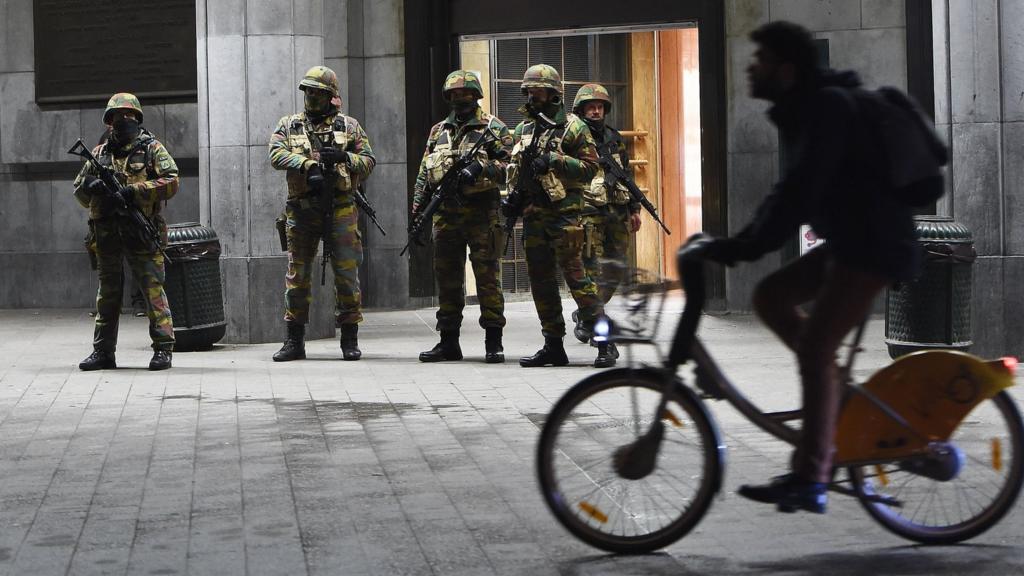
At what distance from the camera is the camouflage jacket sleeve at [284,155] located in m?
11.9

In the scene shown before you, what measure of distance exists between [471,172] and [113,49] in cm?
765

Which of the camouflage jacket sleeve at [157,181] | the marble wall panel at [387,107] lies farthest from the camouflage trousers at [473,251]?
the marble wall panel at [387,107]

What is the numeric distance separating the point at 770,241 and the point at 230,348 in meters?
9.03

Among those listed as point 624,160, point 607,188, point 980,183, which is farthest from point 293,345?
point 980,183

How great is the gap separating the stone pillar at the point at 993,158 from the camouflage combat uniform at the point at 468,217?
333cm

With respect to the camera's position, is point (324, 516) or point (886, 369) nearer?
point (886, 369)

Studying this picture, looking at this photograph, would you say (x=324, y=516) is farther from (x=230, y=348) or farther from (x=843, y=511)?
(x=230, y=348)

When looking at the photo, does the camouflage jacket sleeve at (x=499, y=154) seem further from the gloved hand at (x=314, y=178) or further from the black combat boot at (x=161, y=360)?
the black combat boot at (x=161, y=360)

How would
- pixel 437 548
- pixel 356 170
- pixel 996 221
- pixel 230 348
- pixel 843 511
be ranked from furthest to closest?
pixel 230 348 < pixel 356 170 < pixel 996 221 < pixel 843 511 < pixel 437 548

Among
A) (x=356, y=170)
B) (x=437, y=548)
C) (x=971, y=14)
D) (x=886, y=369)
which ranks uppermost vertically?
(x=971, y=14)

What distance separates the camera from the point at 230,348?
13555 mm

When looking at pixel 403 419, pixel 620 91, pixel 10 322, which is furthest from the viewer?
pixel 620 91

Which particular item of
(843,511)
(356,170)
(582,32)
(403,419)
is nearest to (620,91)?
(582,32)

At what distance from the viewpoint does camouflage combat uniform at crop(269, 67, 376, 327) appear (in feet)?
39.8
